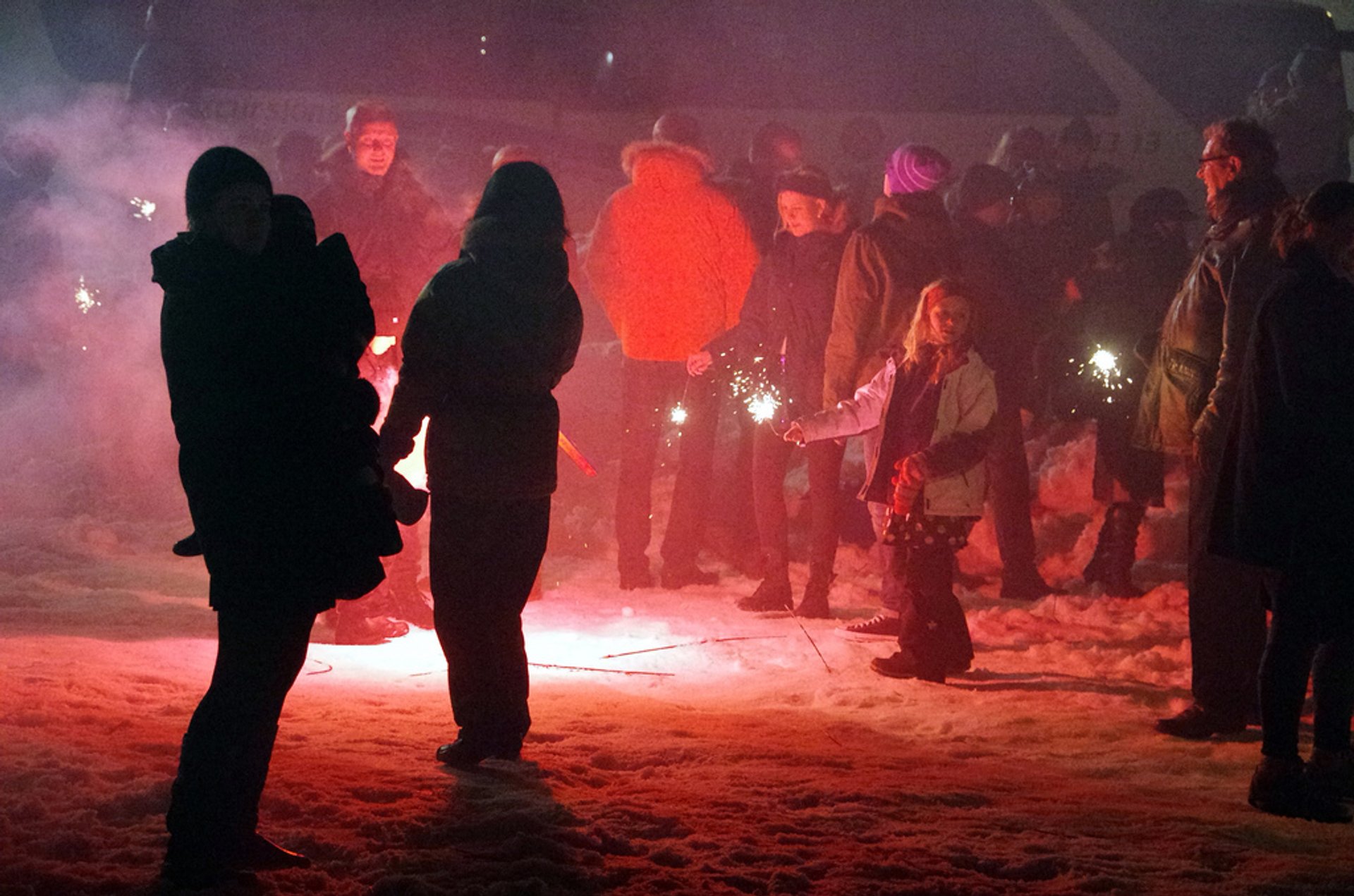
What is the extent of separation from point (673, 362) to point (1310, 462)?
4.65 meters

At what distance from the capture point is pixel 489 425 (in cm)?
432

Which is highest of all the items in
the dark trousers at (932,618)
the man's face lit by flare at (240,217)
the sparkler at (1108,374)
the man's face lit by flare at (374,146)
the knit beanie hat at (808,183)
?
the knit beanie hat at (808,183)

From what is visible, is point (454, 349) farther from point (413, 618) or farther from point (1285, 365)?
point (413, 618)

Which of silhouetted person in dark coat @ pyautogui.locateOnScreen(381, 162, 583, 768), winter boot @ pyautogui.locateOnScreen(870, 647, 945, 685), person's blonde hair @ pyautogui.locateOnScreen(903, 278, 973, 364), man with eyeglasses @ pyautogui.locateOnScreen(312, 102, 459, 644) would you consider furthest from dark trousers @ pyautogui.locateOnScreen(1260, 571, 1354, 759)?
man with eyeglasses @ pyautogui.locateOnScreen(312, 102, 459, 644)

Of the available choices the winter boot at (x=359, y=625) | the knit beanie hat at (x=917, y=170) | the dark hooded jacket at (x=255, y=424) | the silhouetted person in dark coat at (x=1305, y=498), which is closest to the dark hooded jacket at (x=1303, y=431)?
the silhouetted person in dark coat at (x=1305, y=498)

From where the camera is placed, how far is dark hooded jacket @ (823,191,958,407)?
23.4ft

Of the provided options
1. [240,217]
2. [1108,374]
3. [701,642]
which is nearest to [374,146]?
[701,642]

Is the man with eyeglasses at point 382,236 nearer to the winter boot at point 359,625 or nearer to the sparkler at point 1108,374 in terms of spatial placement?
the winter boot at point 359,625

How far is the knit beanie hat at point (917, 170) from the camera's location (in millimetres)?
7340

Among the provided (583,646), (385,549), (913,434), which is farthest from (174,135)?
→ (385,549)

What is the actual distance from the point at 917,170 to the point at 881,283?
29.2 inches

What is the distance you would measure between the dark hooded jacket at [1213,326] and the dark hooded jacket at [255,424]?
338cm

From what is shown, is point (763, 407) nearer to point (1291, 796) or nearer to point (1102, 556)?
point (1102, 556)

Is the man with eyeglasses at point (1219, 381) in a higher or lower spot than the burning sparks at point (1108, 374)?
lower
